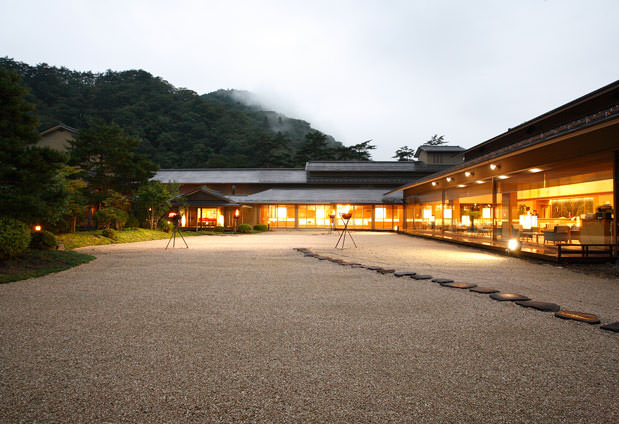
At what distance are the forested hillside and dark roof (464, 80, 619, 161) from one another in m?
30.3

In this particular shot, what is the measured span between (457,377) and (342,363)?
0.82 m

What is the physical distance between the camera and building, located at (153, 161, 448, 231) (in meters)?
25.7

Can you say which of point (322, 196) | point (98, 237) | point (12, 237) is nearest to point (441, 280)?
point (12, 237)

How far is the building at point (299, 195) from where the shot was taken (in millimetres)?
25719

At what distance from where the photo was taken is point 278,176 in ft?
106

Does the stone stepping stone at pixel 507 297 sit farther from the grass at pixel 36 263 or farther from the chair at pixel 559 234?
the grass at pixel 36 263

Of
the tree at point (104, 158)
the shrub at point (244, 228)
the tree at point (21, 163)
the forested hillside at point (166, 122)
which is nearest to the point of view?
the tree at point (21, 163)

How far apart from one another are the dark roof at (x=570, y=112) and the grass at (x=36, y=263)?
15.1 metres

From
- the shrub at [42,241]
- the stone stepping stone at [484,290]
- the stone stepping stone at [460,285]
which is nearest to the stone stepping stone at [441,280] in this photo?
the stone stepping stone at [460,285]

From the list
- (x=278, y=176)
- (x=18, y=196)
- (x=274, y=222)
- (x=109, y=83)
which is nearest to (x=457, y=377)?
(x=18, y=196)

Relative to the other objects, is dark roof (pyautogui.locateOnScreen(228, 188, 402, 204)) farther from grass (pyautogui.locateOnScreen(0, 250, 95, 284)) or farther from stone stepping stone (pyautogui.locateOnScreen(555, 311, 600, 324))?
stone stepping stone (pyautogui.locateOnScreen(555, 311, 600, 324))

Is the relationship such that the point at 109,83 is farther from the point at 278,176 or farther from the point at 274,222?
the point at 274,222

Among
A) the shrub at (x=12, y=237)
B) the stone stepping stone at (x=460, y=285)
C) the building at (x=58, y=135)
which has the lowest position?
the stone stepping stone at (x=460, y=285)

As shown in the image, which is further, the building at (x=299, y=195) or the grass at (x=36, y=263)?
the building at (x=299, y=195)
